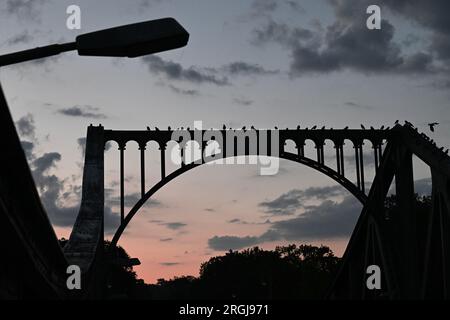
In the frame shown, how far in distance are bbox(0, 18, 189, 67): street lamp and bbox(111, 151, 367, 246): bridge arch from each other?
102 feet

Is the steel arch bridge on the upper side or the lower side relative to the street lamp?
upper

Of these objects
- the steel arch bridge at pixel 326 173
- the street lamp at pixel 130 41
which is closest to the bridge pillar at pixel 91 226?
the steel arch bridge at pixel 326 173

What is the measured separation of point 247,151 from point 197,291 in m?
160

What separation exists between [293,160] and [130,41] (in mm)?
33823

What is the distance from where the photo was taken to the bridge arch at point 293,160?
3672 cm

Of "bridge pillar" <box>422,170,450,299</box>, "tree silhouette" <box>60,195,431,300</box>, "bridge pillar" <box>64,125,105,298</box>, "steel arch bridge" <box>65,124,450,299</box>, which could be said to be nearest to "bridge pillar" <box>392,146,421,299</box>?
"steel arch bridge" <box>65,124,450,299</box>

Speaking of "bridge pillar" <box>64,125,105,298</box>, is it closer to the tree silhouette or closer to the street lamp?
the street lamp

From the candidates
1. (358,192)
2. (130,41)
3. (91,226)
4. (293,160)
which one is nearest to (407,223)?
(358,192)

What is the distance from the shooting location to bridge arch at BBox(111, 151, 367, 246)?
36.7 meters

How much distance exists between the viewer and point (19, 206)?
559 inches

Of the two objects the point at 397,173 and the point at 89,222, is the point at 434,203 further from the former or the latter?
the point at 89,222

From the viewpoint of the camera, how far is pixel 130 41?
17.2ft

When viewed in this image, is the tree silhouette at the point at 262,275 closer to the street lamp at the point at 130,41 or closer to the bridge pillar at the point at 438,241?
the bridge pillar at the point at 438,241

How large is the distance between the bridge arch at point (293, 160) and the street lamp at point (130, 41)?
1222 inches
